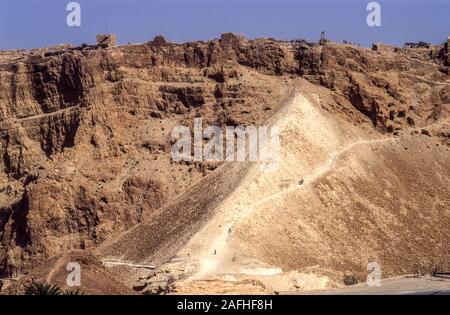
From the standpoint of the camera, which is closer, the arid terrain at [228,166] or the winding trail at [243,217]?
the winding trail at [243,217]

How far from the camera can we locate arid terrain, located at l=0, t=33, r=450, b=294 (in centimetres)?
4781

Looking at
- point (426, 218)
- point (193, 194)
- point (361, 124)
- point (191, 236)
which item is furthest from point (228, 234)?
point (361, 124)

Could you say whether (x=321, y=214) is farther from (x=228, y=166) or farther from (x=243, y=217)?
(x=228, y=166)

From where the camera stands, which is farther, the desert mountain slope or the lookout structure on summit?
the lookout structure on summit

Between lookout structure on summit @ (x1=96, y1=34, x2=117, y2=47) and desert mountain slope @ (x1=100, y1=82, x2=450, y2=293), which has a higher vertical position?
lookout structure on summit @ (x1=96, y1=34, x2=117, y2=47)

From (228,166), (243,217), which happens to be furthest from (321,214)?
(228,166)

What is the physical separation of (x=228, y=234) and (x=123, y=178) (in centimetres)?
1262

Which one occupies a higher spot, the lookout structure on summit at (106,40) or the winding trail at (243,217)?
the lookout structure on summit at (106,40)

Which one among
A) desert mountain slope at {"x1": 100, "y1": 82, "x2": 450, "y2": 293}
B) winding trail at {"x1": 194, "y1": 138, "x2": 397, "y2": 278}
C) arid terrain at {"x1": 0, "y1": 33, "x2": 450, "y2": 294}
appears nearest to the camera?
winding trail at {"x1": 194, "y1": 138, "x2": 397, "y2": 278}

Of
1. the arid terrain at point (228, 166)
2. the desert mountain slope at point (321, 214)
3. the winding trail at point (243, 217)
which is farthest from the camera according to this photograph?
the arid terrain at point (228, 166)

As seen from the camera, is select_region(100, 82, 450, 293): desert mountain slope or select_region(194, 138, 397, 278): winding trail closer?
select_region(194, 138, 397, 278): winding trail

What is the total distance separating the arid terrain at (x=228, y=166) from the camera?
47.8 metres

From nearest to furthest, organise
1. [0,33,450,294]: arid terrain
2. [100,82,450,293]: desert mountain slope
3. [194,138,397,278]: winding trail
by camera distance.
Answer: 1. [194,138,397,278]: winding trail
2. [100,82,450,293]: desert mountain slope
3. [0,33,450,294]: arid terrain

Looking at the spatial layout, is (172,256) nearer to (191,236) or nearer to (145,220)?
(191,236)
